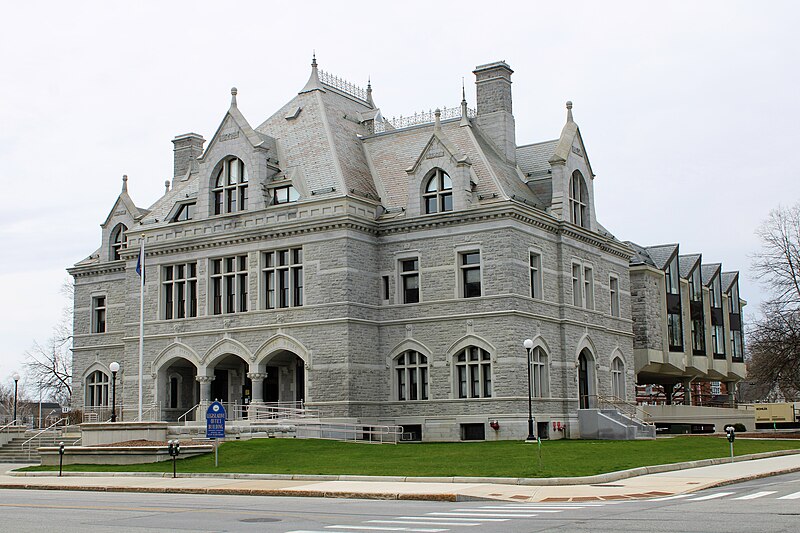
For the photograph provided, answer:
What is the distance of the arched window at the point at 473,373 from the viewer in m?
43.0

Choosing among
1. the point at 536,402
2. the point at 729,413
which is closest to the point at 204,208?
the point at 536,402

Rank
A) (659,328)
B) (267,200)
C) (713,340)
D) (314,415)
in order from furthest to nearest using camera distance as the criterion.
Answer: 1. (713,340)
2. (659,328)
3. (267,200)
4. (314,415)

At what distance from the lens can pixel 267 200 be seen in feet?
153

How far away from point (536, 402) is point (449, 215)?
9246 millimetres

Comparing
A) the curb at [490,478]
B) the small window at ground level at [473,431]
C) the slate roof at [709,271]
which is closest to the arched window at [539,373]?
the small window at ground level at [473,431]

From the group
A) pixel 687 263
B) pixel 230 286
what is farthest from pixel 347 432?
pixel 687 263

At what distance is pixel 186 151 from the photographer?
59500mm

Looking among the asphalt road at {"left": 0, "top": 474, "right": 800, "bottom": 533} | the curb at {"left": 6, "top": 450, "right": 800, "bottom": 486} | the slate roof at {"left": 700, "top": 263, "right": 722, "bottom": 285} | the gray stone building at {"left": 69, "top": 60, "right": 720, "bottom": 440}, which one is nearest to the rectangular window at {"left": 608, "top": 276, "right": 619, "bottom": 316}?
the gray stone building at {"left": 69, "top": 60, "right": 720, "bottom": 440}

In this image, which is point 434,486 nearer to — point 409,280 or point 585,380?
point 409,280

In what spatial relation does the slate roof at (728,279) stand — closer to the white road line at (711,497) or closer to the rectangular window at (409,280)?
the rectangular window at (409,280)

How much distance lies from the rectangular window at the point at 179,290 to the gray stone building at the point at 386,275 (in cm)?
8

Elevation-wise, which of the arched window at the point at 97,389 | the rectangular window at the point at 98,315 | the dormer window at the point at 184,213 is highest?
A: the dormer window at the point at 184,213

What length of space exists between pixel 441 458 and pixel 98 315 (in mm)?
35035

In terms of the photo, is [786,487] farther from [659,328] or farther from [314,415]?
[659,328]
